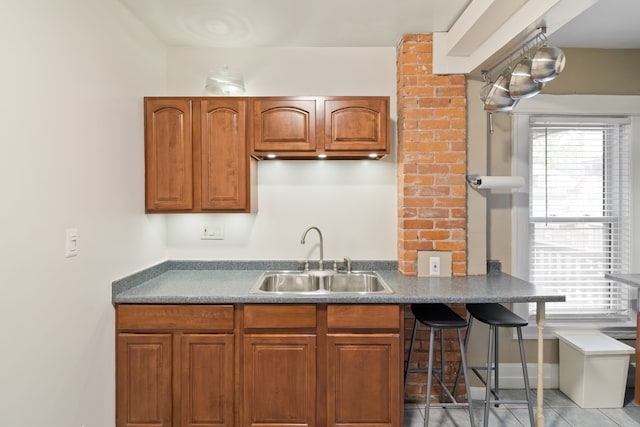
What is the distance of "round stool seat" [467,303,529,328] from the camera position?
1999mm

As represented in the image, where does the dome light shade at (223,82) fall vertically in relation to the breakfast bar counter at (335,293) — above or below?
above

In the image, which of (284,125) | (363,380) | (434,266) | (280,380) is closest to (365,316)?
(363,380)

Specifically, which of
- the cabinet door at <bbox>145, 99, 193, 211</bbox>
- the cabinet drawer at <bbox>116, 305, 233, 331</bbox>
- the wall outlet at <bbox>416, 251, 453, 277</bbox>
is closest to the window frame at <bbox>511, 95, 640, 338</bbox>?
the wall outlet at <bbox>416, 251, 453, 277</bbox>

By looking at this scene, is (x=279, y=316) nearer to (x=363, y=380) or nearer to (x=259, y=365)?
(x=259, y=365)

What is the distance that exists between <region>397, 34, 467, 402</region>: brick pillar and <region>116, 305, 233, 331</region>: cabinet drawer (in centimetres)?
132

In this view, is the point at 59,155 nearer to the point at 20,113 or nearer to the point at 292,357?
the point at 20,113

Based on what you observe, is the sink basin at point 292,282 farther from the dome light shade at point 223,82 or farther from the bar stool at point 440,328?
the dome light shade at point 223,82

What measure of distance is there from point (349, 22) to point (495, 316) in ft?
6.86

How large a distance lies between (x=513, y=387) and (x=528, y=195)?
4.85 feet

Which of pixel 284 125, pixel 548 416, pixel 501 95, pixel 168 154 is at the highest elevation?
pixel 501 95

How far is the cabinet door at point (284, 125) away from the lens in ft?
7.66

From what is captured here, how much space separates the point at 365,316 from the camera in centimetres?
197

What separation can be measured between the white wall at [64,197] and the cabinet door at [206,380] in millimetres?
415

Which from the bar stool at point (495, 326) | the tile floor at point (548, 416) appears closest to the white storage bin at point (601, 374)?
the tile floor at point (548, 416)
